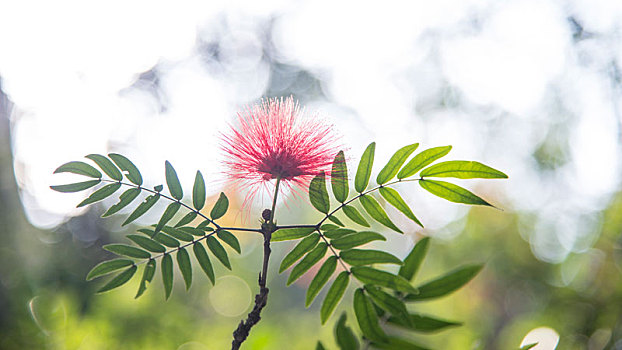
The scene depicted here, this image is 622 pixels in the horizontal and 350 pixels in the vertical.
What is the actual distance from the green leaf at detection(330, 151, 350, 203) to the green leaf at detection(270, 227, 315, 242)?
68 millimetres

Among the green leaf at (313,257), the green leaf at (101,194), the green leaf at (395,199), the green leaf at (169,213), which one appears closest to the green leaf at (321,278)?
the green leaf at (313,257)

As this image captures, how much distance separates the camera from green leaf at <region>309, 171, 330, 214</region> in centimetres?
70

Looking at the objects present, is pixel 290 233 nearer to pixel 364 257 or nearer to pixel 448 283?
pixel 364 257

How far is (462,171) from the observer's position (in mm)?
670

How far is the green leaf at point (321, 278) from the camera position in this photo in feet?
2.28

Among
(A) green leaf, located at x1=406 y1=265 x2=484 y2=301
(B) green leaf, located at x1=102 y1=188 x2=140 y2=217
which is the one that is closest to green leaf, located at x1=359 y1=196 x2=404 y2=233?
(A) green leaf, located at x1=406 y1=265 x2=484 y2=301

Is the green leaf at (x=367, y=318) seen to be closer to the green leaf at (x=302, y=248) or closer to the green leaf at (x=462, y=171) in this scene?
the green leaf at (x=302, y=248)

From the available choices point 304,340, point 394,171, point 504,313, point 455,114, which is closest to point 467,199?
point 394,171

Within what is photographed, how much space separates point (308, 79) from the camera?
6.64 m

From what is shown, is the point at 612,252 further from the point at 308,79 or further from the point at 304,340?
the point at 308,79

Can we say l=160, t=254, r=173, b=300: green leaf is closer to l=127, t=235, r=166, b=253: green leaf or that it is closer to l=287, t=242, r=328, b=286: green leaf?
l=127, t=235, r=166, b=253: green leaf

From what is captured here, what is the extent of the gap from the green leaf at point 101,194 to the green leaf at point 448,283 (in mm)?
495

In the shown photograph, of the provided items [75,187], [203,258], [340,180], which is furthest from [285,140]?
[75,187]

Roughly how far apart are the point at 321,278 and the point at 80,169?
1.33 feet
